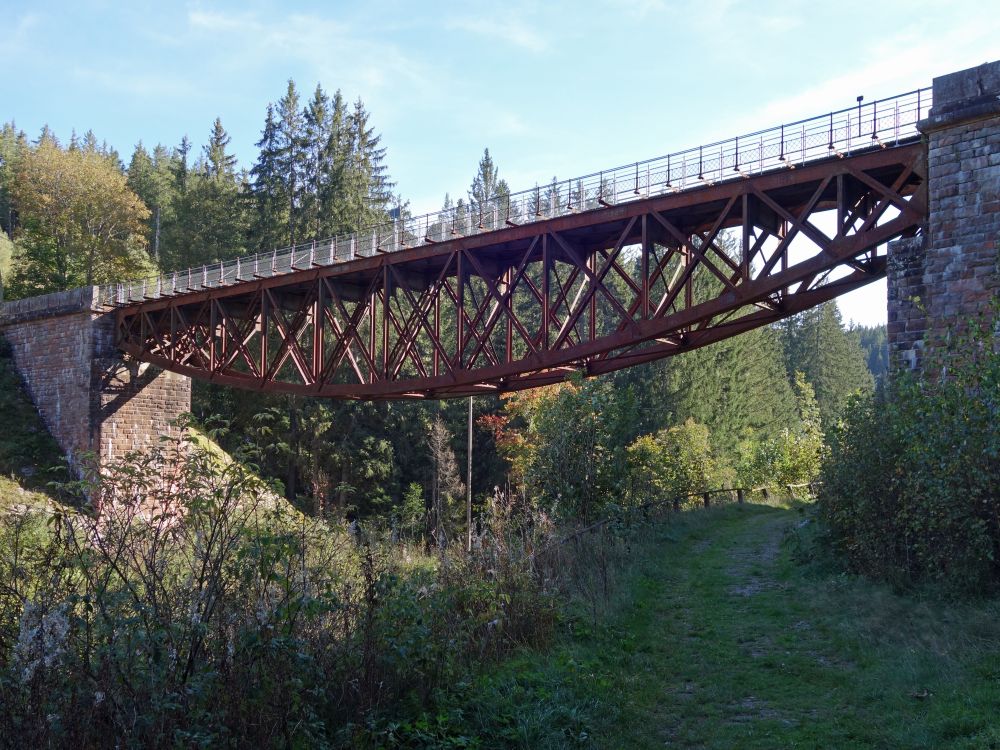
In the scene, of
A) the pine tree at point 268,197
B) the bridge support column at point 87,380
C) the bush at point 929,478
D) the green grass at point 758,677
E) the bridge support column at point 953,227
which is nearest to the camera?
the green grass at point 758,677

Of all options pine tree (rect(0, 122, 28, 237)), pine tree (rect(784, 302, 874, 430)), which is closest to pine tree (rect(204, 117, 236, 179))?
pine tree (rect(0, 122, 28, 237))

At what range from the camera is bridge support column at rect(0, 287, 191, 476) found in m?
33.8

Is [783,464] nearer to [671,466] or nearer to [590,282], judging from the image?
[671,466]

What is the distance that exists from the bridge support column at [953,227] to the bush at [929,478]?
1080mm

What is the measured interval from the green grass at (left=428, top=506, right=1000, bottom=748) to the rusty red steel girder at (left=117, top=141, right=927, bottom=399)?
7.90 m

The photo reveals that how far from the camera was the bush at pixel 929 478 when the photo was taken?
388 inches

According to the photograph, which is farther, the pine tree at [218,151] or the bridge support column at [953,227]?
the pine tree at [218,151]

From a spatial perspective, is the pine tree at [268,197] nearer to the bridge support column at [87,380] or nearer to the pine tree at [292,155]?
the pine tree at [292,155]

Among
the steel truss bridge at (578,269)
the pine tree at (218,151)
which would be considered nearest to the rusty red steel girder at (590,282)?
the steel truss bridge at (578,269)

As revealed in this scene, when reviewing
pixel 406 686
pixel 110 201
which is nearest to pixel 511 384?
pixel 406 686

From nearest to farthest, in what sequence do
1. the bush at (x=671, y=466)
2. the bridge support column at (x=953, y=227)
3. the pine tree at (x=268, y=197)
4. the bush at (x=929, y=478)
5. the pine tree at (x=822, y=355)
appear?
the bush at (x=929, y=478) → the bridge support column at (x=953, y=227) → the bush at (x=671, y=466) → the pine tree at (x=268, y=197) → the pine tree at (x=822, y=355)

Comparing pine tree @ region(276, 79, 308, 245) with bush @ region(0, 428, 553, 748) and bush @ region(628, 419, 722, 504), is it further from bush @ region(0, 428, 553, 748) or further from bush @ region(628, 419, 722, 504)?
bush @ region(0, 428, 553, 748)

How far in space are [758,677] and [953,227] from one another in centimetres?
923

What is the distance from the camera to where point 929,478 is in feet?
34.1
